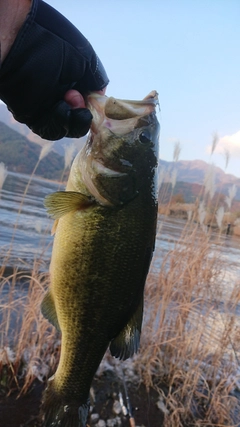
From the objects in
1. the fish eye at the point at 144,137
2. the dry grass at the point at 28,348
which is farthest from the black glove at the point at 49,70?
the dry grass at the point at 28,348

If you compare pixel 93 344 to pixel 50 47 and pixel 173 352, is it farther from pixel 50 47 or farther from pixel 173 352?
pixel 173 352

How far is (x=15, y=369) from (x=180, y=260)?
230 centimetres

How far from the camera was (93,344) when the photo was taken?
73.2 inches

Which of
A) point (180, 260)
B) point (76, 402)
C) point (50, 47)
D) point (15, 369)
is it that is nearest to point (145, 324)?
point (180, 260)

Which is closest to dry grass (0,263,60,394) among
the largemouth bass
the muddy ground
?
the muddy ground

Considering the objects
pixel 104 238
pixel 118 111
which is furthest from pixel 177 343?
pixel 118 111

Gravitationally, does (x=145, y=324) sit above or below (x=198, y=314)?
below

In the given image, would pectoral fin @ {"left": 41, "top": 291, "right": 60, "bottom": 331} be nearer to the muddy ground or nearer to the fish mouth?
the fish mouth

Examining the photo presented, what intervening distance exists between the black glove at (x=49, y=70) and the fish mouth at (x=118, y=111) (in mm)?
83

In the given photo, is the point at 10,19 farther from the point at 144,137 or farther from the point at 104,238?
the point at 104,238

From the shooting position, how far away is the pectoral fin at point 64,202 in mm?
1721

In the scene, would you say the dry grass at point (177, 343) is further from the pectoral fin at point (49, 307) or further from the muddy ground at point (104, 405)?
the pectoral fin at point (49, 307)

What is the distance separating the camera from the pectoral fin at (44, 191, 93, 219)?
5.65ft

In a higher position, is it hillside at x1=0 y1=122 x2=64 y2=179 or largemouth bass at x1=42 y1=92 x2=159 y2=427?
hillside at x1=0 y1=122 x2=64 y2=179
